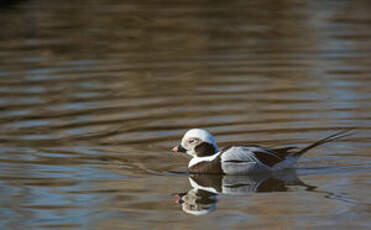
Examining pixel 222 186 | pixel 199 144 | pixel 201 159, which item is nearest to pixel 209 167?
pixel 201 159

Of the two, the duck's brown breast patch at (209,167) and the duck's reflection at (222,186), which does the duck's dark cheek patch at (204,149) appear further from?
the duck's reflection at (222,186)

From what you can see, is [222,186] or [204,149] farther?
[204,149]

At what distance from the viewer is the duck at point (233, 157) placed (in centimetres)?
995

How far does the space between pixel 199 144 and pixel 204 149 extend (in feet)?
0.26

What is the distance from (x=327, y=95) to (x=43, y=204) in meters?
5.95

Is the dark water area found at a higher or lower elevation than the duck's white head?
lower

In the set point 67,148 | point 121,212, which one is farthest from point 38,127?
point 121,212

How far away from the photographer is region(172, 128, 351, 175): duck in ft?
32.6

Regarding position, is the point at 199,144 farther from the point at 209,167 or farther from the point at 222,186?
the point at 222,186

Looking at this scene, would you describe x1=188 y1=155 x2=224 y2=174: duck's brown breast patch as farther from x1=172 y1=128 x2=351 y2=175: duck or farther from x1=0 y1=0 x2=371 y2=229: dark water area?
x1=0 y1=0 x2=371 y2=229: dark water area

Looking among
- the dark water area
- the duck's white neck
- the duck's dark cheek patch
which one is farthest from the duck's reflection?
the duck's dark cheek patch

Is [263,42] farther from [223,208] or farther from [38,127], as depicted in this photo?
[223,208]

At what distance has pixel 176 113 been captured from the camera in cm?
1312

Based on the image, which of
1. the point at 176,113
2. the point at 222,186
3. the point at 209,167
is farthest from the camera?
the point at 176,113
